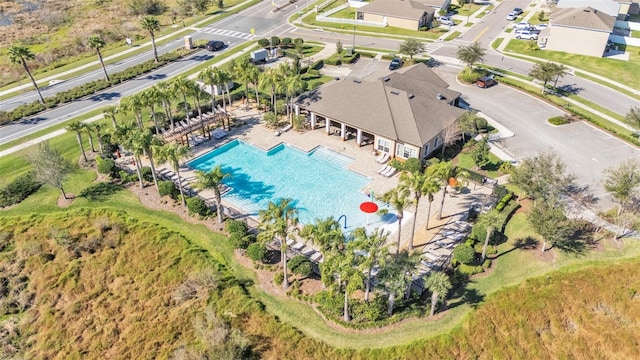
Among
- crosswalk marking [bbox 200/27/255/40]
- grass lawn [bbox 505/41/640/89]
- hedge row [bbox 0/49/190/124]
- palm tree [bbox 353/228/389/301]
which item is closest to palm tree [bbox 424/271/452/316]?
palm tree [bbox 353/228/389/301]

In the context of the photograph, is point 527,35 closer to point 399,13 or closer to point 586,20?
point 586,20

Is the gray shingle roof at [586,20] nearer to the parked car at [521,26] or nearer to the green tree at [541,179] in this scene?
the parked car at [521,26]

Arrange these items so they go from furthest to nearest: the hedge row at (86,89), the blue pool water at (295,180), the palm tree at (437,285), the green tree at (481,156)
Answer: the hedge row at (86,89) < the green tree at (481,156) < the blue pool water at (295,180) < the palm tree at (437,285)

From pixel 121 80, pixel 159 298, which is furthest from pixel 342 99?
pixel 121 80

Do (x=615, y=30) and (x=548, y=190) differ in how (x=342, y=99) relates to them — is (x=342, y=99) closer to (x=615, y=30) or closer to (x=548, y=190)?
(x=548, y=190)

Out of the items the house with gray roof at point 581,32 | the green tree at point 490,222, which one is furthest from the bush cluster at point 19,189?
the house with gray roof at point 581,32

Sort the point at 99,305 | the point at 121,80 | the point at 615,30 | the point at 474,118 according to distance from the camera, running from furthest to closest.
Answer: the point at 615,30, the point at 121,80, the point at 474,118, the point at 99,305
